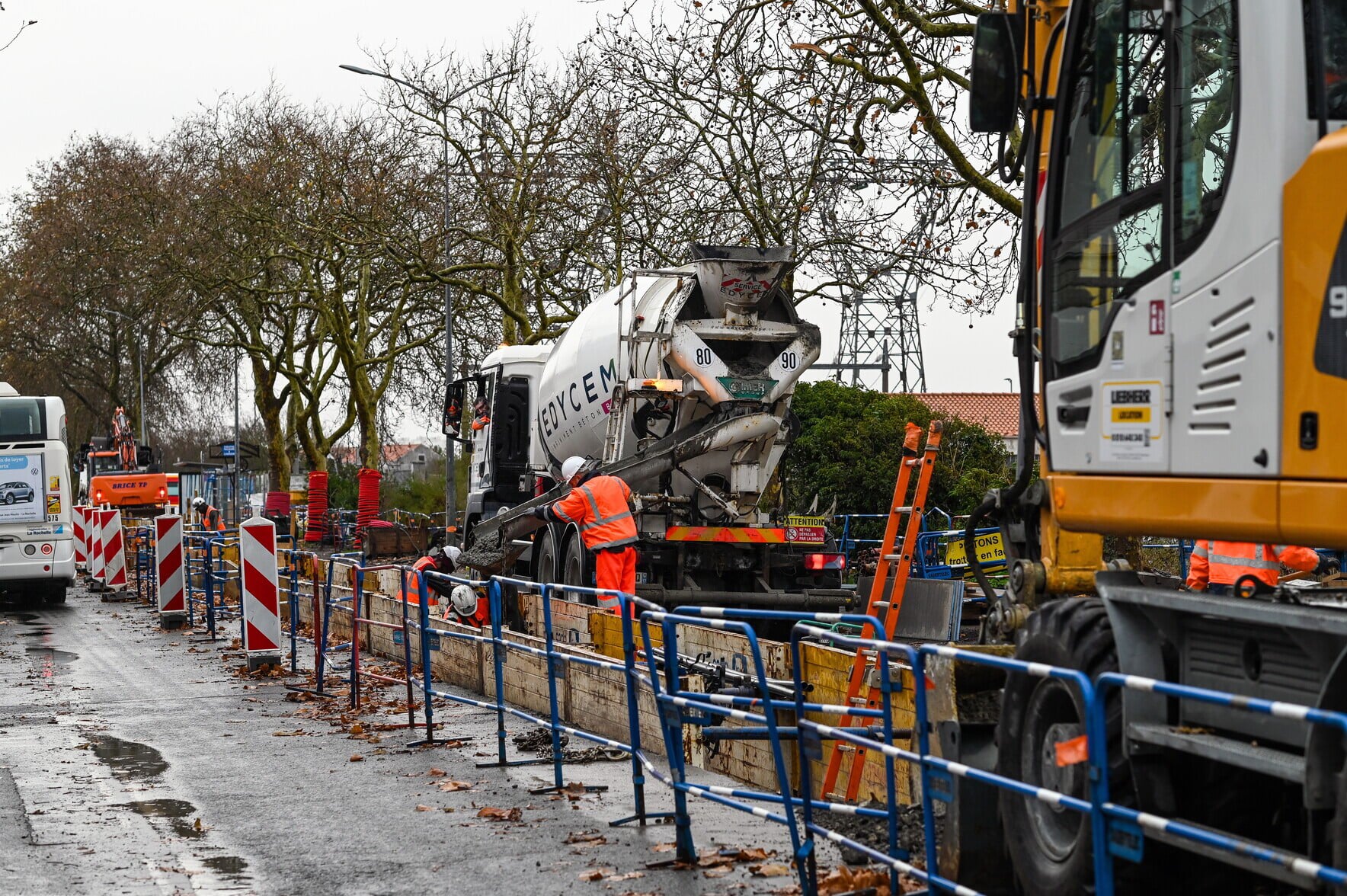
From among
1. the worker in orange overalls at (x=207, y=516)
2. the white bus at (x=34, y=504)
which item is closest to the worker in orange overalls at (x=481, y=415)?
the worker in orange overalls at (x=207, y=516)

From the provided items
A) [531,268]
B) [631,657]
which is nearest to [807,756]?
[631,657]

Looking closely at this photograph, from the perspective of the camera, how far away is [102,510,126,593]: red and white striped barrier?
2778cm

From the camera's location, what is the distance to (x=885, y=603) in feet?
30.1

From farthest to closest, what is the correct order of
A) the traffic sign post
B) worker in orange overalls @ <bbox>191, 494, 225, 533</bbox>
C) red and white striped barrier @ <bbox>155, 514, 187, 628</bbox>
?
the traffic sign post < worker in orange overalls @ <bbox>191, 494, 225, 533</bbox> < red and white striped barrier @ <bbox>155, 514, 187, 628</bbox>

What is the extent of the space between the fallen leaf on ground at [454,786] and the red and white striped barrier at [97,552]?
20544 mm

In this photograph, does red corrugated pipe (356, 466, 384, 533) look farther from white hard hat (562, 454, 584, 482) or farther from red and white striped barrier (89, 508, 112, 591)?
white hard hat (562, 454, 584, 482)

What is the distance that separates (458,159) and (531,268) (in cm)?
458

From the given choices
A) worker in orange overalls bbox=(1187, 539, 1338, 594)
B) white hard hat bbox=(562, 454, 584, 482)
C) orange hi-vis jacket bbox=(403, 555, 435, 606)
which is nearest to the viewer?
worker in orange overalls bbox=(1187, 539, 1338, 594)

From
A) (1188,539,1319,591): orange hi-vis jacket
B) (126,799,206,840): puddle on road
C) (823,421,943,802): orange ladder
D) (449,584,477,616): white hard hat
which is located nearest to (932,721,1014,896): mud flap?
(823,421,943,802): orange ladder

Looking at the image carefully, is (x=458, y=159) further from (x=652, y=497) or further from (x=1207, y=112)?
(x=1207, y=112)

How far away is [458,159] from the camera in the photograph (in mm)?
36250

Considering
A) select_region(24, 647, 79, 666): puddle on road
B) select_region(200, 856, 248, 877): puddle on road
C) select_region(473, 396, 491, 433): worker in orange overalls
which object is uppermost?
select_region(473, 396, 491, 433): worker in orange overalls

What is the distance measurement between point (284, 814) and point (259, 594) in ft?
24.3

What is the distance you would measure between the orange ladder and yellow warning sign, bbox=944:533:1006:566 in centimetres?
789
